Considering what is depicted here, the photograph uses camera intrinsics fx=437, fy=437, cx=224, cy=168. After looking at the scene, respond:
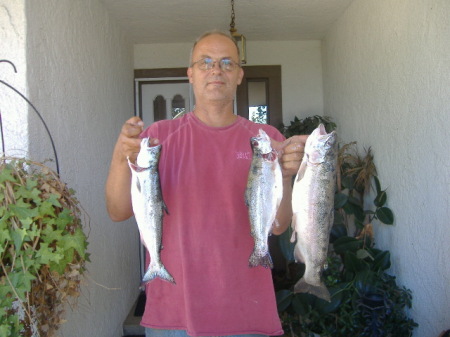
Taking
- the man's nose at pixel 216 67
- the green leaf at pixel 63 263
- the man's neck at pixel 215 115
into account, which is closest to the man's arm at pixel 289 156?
the man's neck at pixel 215 115

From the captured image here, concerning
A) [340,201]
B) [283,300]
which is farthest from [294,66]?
[283,300]

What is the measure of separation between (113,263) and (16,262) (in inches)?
100

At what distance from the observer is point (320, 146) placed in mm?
1730

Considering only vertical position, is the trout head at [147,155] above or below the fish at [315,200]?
above

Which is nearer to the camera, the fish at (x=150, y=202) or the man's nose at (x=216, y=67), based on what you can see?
the fish at (x=150, y=202)

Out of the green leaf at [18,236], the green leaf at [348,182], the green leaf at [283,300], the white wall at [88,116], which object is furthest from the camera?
the green leaf at [348,182]

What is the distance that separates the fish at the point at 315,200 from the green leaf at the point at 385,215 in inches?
79.1

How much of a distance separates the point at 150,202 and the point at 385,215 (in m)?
2.52

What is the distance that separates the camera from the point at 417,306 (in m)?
3.24

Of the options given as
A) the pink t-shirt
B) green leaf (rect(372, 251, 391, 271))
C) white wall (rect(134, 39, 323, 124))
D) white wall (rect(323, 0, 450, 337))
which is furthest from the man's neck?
white wall (rect(134, 39, 323, 124))

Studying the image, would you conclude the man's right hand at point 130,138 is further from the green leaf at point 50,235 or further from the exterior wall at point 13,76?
the exterior wall at point 13,76

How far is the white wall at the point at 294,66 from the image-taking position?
5.74m

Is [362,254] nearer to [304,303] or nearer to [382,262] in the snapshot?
[382,262]

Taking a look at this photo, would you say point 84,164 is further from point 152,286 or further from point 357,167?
point 357,167
